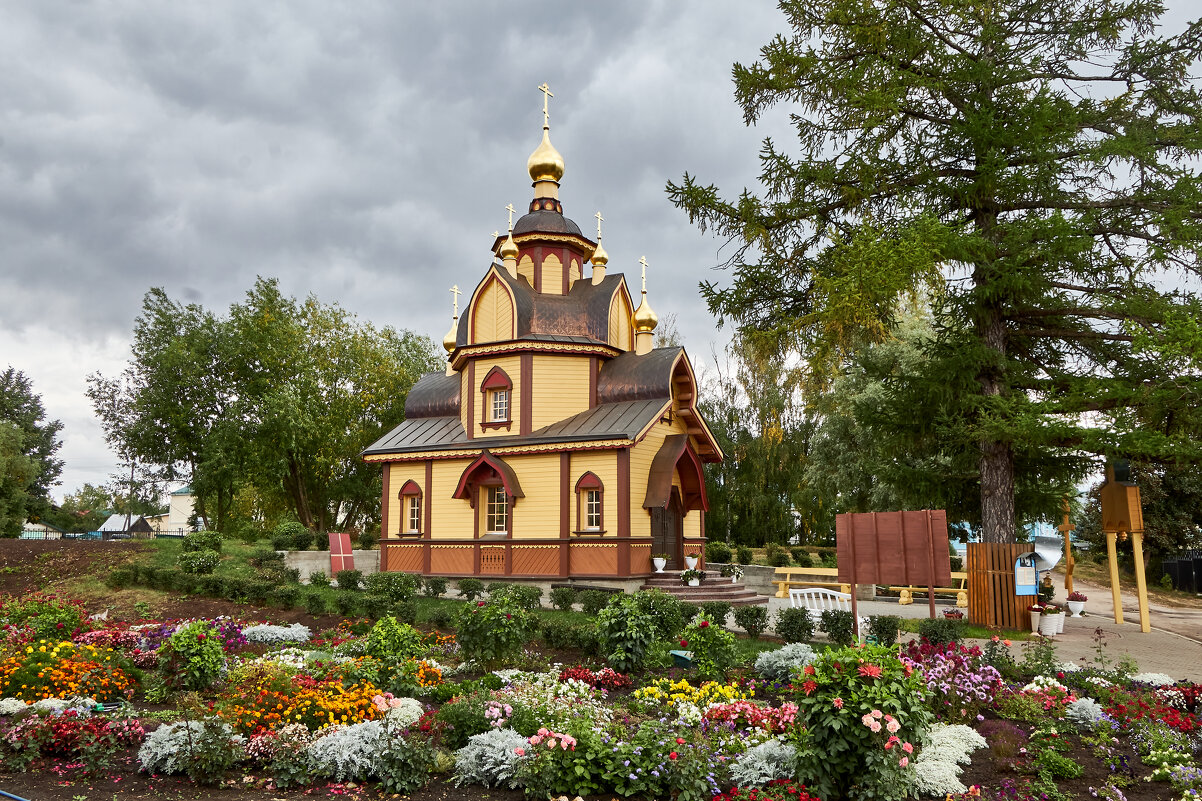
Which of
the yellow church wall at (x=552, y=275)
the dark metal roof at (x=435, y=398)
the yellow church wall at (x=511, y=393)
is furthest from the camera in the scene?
the dark metal roof at (x=435, y=398)

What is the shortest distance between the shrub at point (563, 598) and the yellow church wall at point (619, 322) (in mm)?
7906

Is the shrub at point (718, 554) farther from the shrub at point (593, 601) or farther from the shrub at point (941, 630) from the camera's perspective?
the shrub at point (941, 630)

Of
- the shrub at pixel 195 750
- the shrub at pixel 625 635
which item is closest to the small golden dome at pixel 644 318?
the shrub at pixel 625 635

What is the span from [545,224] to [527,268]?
1326 millimetres

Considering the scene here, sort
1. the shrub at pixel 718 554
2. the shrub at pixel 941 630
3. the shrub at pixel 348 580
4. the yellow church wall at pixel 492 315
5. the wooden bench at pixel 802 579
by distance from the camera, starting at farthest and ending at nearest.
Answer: the shrub at pixel 718 554 → the yellow church wall at pixel 492 315 → the wooden bench at pixel 802 579 → the shrub at pixel 348 580 → the shrub at pixel 941 630

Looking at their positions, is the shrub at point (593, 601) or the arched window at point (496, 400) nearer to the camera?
the shrub at point (593, 601)

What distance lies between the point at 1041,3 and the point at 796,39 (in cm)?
438

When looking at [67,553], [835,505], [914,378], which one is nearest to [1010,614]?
[914,378]

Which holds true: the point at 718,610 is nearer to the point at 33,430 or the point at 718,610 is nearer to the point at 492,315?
the point at 492,315

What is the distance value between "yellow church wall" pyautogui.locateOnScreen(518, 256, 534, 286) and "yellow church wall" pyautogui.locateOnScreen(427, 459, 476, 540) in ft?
18.0

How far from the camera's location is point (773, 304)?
666 inches

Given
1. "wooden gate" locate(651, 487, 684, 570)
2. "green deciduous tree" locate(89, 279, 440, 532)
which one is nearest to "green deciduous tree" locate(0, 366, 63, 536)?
"green deciduous tree" locate(89, 279, 440, 532)

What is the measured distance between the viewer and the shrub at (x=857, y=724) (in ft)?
17.9

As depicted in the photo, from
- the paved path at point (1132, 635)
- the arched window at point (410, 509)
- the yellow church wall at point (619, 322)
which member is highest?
the yellow church wall at point (619, 322)
